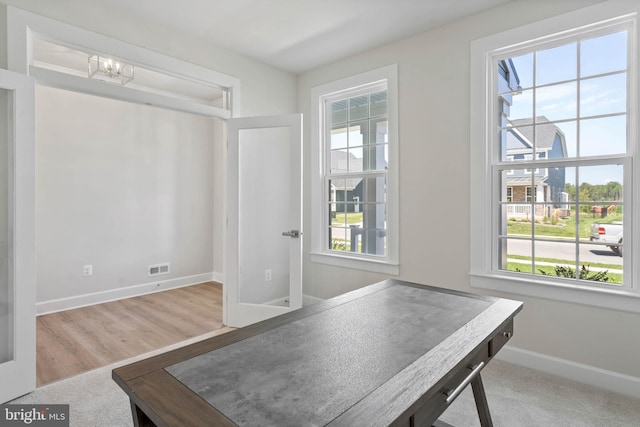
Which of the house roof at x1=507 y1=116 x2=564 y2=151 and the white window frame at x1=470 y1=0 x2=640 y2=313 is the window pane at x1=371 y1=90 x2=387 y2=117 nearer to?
the white window frame at x1=470 y1=0 x2=640 y2=313

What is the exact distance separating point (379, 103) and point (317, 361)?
2.95 metres

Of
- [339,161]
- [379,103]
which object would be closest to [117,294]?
[339,161]

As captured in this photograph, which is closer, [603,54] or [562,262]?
[603,54]

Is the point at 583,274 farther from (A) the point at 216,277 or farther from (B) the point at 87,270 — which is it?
(B) the point at 87,270

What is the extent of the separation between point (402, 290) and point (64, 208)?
405 centimetres

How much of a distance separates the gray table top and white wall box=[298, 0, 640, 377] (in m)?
1.32

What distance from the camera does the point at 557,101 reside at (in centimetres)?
251

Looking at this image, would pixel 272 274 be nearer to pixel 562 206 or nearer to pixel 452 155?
pixel 452 155

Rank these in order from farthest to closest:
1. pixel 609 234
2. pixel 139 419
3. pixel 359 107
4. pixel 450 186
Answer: pixel 359 107, pixel 450 186, pixel 609 234, pixel 139 419

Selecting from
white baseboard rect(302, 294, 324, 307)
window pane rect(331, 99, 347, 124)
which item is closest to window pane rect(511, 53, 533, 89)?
window pane rect(331, 99, 347, 124)

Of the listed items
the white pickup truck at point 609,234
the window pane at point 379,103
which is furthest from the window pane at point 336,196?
the white pickup truck at point 609,234

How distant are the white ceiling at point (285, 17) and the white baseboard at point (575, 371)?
105 inches

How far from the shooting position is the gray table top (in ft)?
2.88

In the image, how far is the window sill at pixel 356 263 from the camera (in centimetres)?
331
